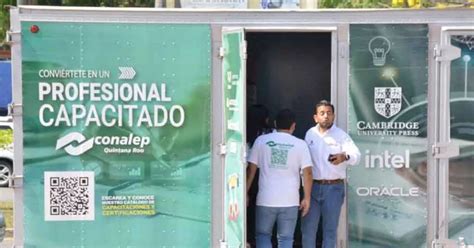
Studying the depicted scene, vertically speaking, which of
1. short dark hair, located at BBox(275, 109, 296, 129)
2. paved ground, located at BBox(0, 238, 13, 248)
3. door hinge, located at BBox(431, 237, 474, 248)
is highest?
short dark hair, located at BBox(275, 109, 296, 129)

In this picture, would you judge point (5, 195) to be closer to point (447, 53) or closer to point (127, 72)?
point (127, 72)

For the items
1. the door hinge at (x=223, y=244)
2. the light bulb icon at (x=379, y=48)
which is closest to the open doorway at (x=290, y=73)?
the light bulb icon at (x=379, y=48)

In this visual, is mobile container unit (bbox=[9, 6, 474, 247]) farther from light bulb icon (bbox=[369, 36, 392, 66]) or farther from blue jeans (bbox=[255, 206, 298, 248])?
blue jeans (bbox=[255, 206, 298, 248])

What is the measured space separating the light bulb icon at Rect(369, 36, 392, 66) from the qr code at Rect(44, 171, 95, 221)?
256cm

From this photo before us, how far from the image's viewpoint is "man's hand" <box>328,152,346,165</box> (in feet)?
21.2

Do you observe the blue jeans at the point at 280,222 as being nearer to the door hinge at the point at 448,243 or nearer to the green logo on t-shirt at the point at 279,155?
the green logo on t-shirt at the point at 279,155

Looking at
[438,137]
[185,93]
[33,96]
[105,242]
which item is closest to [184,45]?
[185,93]

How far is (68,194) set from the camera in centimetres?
664

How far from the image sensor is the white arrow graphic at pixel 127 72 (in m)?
6.64

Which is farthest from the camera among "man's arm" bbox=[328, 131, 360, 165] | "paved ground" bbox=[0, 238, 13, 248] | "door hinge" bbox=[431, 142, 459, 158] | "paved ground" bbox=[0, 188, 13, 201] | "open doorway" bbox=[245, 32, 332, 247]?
"paved ground" bbox=[0, 188, 13, 201]

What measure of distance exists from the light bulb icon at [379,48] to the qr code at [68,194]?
2.56 meters

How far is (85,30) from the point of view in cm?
661

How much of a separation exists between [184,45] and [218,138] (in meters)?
0.83

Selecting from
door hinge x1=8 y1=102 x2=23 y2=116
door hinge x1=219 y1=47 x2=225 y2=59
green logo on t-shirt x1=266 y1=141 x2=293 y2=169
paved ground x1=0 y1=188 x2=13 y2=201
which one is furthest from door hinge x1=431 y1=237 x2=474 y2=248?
paved ground x1=0 y1=188 x2=13 y2=201
